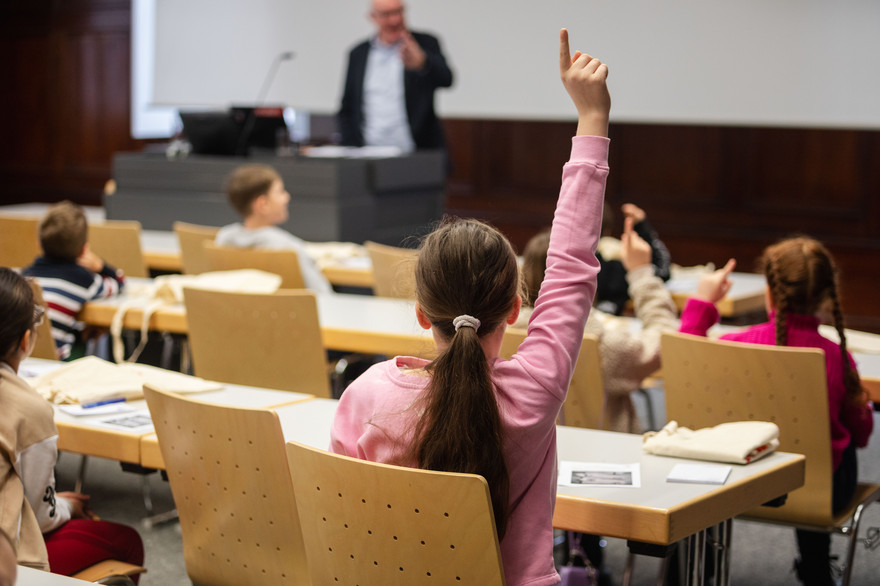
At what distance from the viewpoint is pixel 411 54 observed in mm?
5977

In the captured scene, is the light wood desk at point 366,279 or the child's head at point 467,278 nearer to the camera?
the child's head at point 467,278

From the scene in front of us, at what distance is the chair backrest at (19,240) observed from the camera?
5148 millimetres

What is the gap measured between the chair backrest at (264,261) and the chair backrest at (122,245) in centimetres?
70

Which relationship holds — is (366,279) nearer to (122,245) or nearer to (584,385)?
(122,245)

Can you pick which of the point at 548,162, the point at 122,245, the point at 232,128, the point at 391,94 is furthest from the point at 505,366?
the point at 548,162

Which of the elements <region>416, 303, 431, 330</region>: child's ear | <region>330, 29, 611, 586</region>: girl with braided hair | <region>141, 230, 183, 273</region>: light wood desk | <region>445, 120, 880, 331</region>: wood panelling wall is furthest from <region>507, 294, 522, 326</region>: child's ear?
<region>445, 120, 880, 331</region>: wood panelling wall

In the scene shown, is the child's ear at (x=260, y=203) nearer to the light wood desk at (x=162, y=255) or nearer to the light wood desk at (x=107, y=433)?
the light wood desk at (x=162, y=255)

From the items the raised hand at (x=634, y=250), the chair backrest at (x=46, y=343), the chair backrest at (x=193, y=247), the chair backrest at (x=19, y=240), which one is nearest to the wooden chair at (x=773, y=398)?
the raised hand at (x=634, y=250)

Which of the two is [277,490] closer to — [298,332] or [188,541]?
[188,541]

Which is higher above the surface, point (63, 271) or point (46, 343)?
point (63, 271)

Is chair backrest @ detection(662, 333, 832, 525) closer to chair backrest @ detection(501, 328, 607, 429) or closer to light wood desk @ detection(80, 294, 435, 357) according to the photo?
chair backrest @ detection(501, 328, 607, 429)

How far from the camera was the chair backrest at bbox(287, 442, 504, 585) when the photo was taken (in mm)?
1508

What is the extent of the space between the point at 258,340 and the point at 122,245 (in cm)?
177

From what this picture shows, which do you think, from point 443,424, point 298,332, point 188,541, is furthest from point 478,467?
point 298,332
